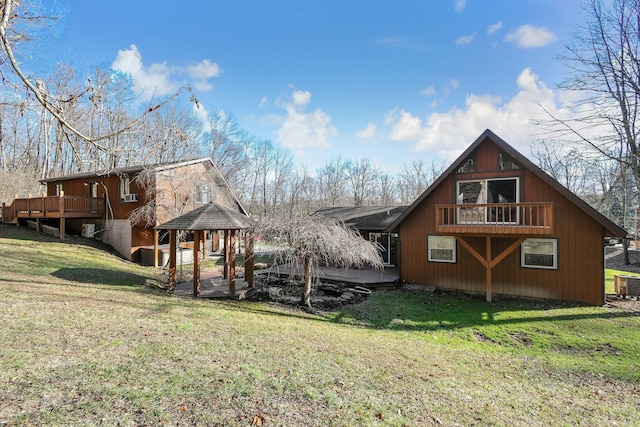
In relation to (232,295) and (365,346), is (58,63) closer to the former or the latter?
(232,295)

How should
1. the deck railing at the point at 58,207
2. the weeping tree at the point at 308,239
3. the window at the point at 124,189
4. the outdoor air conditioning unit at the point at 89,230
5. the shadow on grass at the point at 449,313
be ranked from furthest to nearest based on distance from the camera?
1. the outdoor air conditioning unit at the point at 89,230
2. the window at the point at 124,189
3. the deck railing at the point at 58,207
4. the weeping tree at the point at 308,239
5. the shadow on grass at the point at 449,313

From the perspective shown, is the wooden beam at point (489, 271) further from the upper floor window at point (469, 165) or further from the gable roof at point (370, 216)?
the gable roof at point (370, 216)

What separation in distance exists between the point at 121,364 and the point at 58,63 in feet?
23.5

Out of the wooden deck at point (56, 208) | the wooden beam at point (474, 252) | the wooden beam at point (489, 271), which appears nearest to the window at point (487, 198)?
the wooden beam at point (474, 252)

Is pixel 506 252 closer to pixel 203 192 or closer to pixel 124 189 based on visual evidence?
pixel 203 192

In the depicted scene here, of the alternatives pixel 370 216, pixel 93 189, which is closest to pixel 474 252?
pixel 370 216

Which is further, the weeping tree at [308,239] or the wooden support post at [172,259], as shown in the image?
the wooden support post at [172,259]

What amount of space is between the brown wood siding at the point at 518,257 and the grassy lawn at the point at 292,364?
1.41 meters

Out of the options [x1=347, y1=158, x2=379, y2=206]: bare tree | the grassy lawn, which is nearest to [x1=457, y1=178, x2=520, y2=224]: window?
the grassy lawn

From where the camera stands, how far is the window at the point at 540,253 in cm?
1098

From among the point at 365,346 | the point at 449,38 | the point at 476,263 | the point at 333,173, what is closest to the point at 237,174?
the point at 333,173

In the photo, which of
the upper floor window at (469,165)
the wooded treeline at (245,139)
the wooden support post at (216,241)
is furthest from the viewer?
the wooden support post at (216,241)

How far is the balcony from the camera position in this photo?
10039 mm

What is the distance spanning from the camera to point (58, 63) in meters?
7.05
